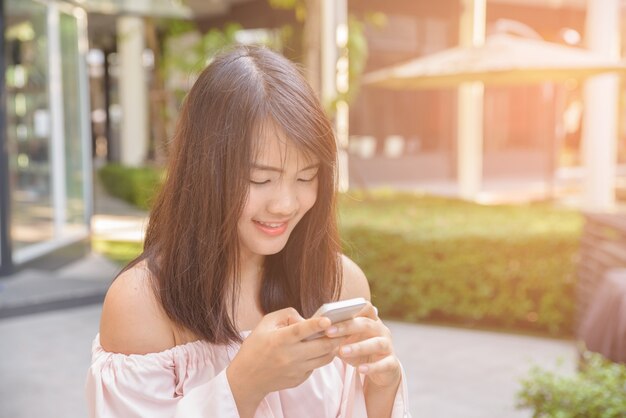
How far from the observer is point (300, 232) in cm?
152

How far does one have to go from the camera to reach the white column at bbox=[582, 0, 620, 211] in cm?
934

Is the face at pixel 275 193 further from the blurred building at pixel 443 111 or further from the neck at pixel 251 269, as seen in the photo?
the blurred building at pixel 443 111

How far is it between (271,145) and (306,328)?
34cm

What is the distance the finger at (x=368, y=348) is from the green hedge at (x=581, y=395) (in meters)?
1.32

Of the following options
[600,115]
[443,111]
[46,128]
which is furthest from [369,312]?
[443,111]

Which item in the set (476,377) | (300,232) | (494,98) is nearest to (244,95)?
(300,232)

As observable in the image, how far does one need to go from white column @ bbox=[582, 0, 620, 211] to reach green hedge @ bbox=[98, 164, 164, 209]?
19.6 ft

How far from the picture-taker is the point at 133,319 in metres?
1.32

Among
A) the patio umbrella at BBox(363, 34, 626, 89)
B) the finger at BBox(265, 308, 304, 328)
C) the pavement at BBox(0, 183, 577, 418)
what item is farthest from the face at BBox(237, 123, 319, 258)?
the patio umbrella at BBox(363, 34, 626, 89)

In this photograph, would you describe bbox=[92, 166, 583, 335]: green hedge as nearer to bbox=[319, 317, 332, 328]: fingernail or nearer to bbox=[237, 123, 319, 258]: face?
bbox=[237, 123, 319, 258]: face

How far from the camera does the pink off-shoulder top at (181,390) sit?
1.23 m

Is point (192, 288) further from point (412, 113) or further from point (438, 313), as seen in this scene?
point (412, 113)

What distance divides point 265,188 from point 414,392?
10.5ft

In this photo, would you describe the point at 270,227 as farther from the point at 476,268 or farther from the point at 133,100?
the point at 133,100
